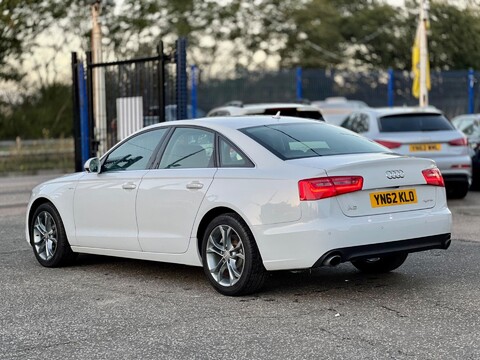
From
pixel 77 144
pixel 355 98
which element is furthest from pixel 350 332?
pixel 355 98

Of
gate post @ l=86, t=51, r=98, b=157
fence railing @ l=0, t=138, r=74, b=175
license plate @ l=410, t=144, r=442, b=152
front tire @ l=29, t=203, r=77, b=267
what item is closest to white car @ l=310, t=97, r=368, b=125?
fence railing @ l=0, t=138, r=74, b=175

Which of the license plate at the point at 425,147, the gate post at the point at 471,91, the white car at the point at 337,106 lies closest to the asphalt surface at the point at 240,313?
the license plate at the point at 425,147

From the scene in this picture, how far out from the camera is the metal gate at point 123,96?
15.4 meters

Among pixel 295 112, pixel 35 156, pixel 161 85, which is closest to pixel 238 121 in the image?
pixel 295 112

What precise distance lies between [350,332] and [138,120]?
426 inches

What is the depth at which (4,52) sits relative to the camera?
109 ft

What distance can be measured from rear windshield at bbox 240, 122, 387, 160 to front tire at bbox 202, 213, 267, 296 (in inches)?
26.4

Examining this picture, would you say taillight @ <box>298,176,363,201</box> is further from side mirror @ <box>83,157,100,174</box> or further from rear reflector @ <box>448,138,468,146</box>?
rear reflector @ <box>448,138,468,146</box>

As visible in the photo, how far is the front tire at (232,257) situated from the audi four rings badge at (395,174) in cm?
113

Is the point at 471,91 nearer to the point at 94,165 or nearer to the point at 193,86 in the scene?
the point at 193,86

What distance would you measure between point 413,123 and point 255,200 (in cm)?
843

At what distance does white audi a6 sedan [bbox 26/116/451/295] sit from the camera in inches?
280

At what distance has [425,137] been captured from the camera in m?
15.0

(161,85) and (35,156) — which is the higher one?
(161,85)
